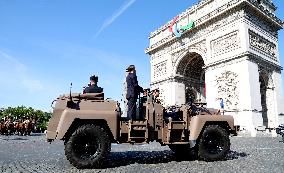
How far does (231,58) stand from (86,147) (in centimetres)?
2094

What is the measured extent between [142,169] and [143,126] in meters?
1.03

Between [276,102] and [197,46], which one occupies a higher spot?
[197,46]

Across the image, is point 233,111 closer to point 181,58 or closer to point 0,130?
point 181,58

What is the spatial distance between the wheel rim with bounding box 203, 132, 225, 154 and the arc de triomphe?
55.3 feet

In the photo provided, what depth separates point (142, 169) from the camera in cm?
511

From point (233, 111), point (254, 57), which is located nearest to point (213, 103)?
point (233, 111)

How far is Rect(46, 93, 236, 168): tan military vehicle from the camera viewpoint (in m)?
5.32

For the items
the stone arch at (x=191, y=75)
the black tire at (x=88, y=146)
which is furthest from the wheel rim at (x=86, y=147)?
the stone arch at (x=191, y=75)

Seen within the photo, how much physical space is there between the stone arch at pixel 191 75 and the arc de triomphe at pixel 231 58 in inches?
4.5

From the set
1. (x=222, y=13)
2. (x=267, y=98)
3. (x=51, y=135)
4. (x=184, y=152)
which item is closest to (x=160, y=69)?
(x=222, y=13)

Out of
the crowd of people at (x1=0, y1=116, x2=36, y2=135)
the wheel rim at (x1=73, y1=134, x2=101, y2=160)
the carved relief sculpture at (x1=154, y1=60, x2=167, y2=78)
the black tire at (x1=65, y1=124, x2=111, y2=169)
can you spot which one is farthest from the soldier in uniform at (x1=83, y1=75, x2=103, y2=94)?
the carved relief sculpture at (x1=154, y1=60, x2=167, y2=78)

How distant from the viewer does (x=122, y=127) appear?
18.9 feet

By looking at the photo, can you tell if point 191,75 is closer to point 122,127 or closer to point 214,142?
point 214,142

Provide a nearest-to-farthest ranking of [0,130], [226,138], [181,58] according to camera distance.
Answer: [226,138] → [0,130] → [181,58]
